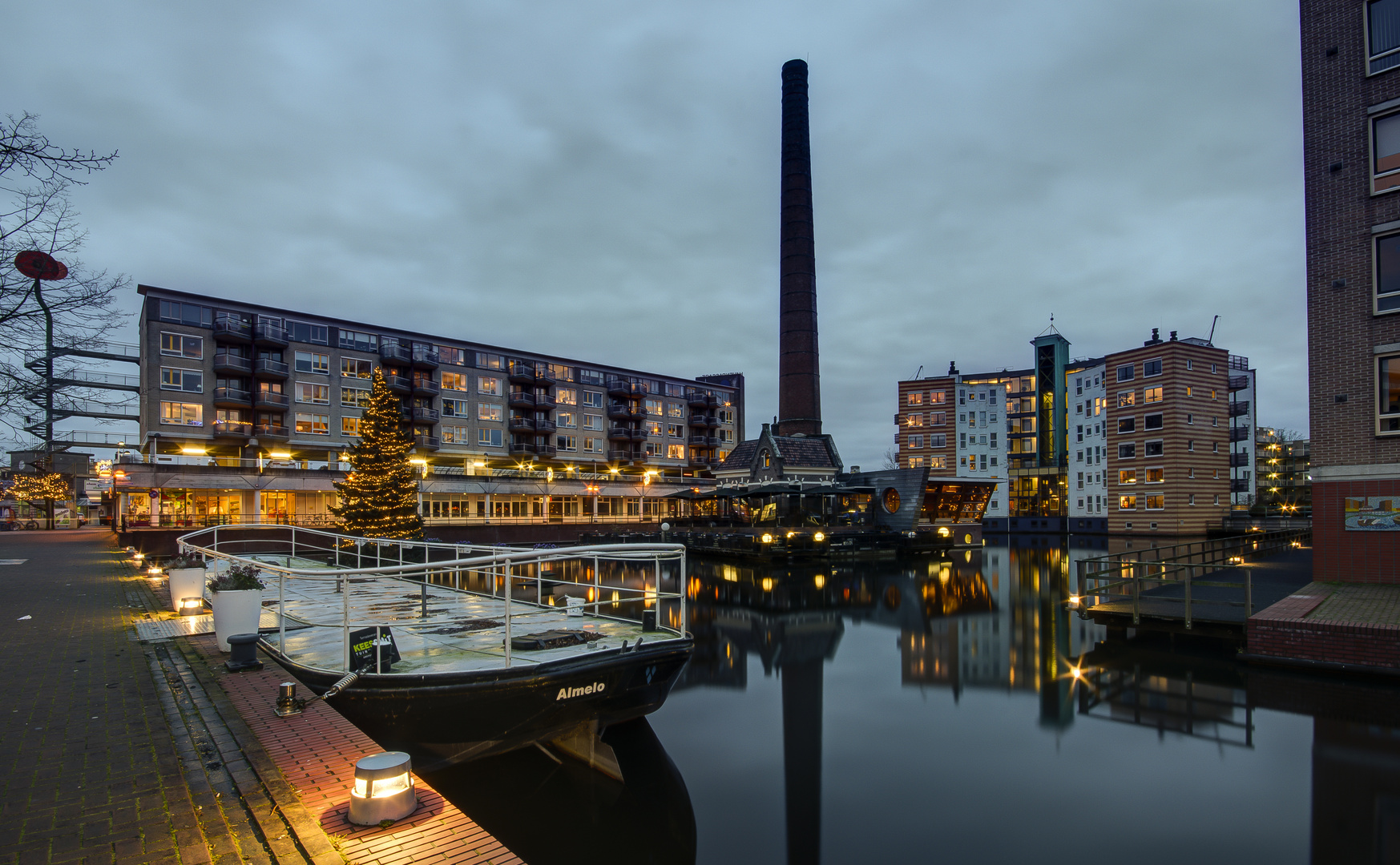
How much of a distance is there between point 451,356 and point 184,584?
55751 millimetres

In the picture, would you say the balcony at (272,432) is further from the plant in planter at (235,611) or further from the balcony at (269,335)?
the plant in planter at (235,611)

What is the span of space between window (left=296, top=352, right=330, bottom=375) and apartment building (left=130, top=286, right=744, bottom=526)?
0.08 m

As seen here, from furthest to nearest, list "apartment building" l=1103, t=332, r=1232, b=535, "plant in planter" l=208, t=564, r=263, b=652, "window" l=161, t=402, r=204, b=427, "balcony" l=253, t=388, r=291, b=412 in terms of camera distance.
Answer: "apartment building" l=1103, t=332, r=1232, b=535, "balcony" l=253, t=388, r=291, b=412, "window" l=161, t=402, r=204, b=427, "plant in planter" l=208, t=564, r=263, b=652

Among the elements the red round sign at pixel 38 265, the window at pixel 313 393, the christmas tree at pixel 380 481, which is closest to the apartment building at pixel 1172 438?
the christmas tree at pixel 380 481

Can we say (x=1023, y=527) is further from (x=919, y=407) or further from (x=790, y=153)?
(x=790, y=153)

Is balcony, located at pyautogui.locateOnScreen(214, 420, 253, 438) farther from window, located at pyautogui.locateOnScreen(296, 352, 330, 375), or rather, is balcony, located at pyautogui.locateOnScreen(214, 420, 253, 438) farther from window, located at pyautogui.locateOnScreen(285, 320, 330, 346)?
window, located at pyautogui.locateOnScreen(285, 320, 330, 346)

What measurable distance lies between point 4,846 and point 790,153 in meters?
59.9

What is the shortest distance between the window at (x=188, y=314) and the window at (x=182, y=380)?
11.3 feet

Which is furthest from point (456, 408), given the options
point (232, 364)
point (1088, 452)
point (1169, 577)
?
point (1088, 452)

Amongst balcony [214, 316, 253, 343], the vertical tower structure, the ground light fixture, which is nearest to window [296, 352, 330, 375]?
balcony [214, 316, 253, 343]

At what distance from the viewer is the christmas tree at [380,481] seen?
114 ft

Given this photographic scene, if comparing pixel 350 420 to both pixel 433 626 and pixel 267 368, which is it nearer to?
pixel 267 368

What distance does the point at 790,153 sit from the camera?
57688 mm

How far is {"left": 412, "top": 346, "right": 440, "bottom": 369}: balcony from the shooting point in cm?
6300
